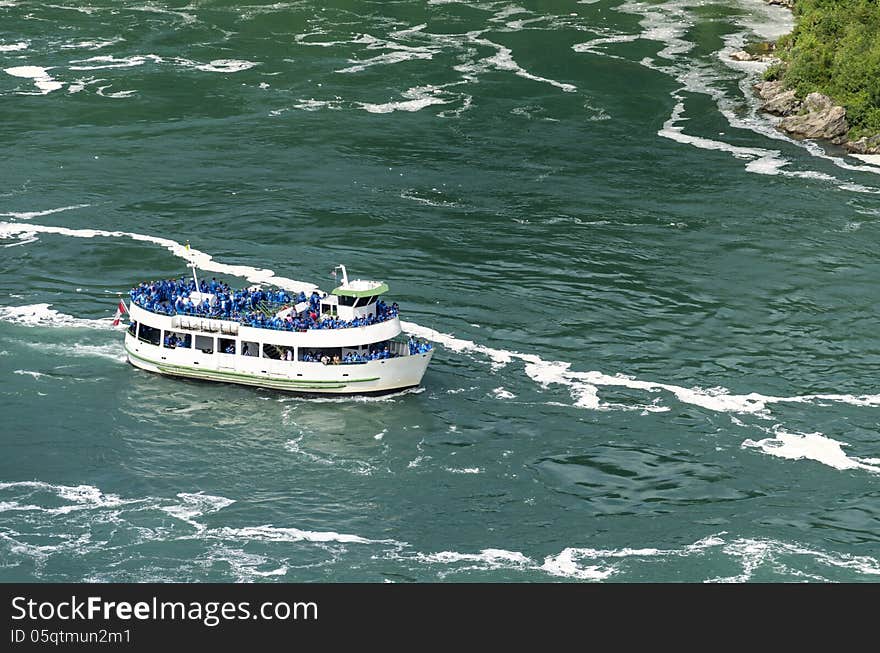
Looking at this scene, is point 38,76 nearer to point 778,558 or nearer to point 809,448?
point 809,448

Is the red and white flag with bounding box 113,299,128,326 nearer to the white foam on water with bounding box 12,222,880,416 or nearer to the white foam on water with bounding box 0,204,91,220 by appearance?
the white foam on water with bounding box 12,222,880,416

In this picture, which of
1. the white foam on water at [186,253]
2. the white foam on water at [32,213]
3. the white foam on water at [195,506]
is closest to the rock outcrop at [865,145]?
the white foam on water at [186,253]

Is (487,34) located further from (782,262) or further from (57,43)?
(782,262)

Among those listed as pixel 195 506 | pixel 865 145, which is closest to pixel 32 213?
pixel 195 506

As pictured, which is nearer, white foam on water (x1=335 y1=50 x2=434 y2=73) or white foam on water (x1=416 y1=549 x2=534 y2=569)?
white foam on water (x1=416 y1=549 x2=534 y2=569)

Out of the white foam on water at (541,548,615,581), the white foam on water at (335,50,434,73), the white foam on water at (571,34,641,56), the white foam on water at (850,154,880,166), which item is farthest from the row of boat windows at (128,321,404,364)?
the white foam on water at (571,34,641,56)
